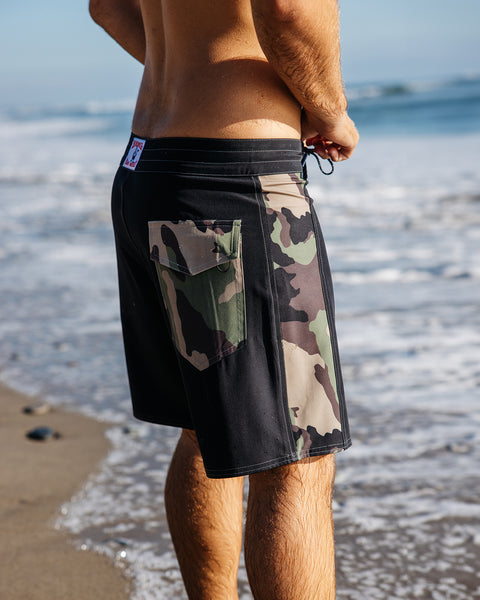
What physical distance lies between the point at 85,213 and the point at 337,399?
840cm

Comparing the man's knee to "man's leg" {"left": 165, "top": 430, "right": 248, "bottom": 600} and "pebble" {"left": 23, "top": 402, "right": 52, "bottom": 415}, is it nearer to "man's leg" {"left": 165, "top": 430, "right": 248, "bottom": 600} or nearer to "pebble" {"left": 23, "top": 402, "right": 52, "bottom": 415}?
"man's leg" {"left": 165, "top": 430, "right": 248, "bottom": 600}

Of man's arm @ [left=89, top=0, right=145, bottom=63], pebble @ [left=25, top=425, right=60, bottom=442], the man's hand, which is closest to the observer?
the man's hand

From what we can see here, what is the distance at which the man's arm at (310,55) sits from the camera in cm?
142

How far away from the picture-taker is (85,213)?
378 inches

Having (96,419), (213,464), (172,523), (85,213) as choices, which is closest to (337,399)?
(213,464)

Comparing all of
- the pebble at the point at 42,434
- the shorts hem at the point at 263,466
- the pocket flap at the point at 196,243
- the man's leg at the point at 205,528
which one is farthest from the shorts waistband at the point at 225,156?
the pebble at the point at 42,434

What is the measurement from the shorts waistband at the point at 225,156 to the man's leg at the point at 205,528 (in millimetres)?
722

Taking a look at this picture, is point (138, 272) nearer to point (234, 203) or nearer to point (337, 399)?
point (234, 203)

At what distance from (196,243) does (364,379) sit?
8.15ft

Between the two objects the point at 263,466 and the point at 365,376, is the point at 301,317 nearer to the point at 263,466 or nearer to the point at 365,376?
the point at 263,466

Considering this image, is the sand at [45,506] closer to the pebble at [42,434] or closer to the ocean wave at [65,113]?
the pebble at [42,434]

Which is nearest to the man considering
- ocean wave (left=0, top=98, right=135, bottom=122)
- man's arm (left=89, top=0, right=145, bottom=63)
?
man's arm (left=89, top=0, right=145, bottom=63)

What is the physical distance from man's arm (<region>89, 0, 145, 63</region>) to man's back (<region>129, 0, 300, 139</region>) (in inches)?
20.6

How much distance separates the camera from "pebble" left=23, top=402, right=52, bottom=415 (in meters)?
3.59
